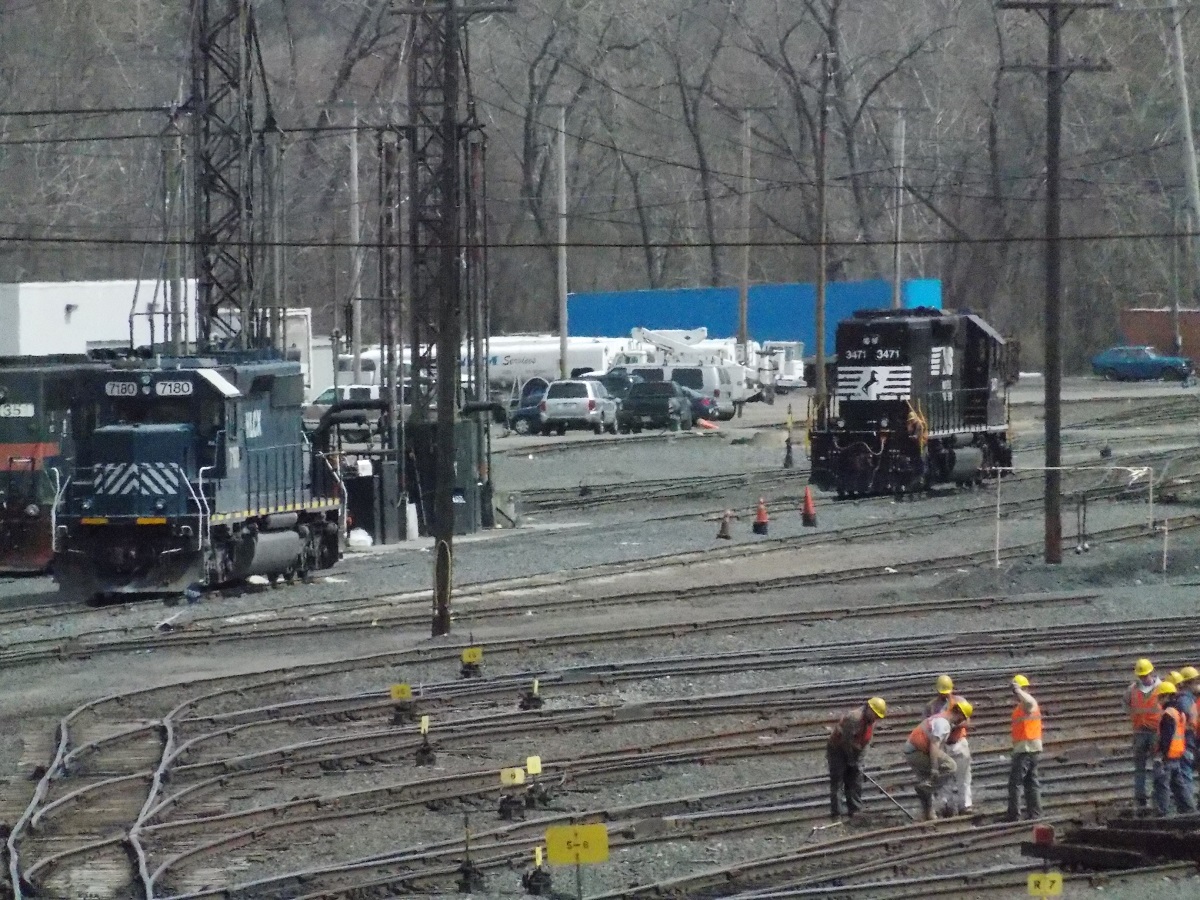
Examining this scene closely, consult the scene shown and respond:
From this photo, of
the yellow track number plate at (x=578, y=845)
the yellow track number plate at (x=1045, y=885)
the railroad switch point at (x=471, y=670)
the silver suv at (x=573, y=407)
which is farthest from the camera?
the silver suv at (x=573, y=407)

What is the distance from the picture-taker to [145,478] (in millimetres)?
23234

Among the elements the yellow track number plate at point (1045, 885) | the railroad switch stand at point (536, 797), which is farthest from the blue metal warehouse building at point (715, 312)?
the yellow track number plate at point (1045, 885)

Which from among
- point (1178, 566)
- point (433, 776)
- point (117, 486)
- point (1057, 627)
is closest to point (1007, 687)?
point (1057, 627)

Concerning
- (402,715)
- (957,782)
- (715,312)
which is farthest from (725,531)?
(715,312)

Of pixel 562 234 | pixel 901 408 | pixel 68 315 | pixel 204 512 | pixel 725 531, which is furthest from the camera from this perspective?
pixel 562 234

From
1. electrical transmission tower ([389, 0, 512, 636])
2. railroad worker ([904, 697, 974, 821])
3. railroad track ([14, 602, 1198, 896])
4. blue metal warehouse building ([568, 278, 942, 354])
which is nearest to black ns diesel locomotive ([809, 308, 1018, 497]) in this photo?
electrical transmission tower ([389, 0, 512, 636])

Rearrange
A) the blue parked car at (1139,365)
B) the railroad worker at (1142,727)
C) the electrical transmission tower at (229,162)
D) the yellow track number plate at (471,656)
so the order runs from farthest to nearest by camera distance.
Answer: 1. the blue parked car at (1139,365)
2. the electrical transmission tower at (229,162)
3. the yellow track number plate at (471,656)
4. the railroad worker at (1142,727)

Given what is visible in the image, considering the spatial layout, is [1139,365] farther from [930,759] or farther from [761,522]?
[930,759]

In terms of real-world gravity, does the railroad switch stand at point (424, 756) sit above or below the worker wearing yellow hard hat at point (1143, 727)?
below

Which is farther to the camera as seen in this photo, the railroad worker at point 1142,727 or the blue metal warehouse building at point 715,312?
the blue metal warehouse building at point 715,312

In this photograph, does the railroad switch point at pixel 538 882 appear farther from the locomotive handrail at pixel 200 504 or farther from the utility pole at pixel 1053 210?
the utility pole at pixel 1053 210

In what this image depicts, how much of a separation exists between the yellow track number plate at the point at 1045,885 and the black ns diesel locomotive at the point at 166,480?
14.5 m

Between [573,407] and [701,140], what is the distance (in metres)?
31.1

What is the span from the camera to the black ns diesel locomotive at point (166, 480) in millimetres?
23188
